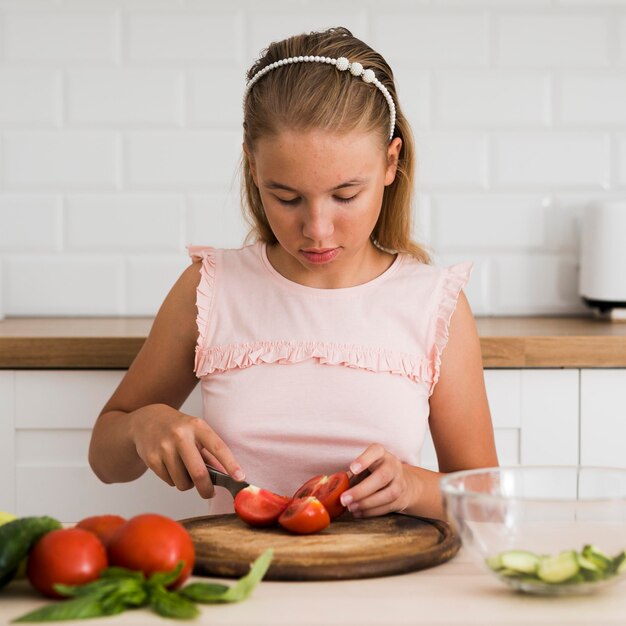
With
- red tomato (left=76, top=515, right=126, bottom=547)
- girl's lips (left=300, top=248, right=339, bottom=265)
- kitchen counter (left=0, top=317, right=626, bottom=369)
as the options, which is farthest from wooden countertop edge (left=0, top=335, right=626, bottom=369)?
red tomato (left=76, top=515, right=126, bottom=547)

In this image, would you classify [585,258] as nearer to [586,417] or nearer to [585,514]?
[586,417]

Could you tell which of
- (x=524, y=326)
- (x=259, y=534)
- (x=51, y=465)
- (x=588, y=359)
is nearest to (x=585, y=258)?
(x=524, y=326)

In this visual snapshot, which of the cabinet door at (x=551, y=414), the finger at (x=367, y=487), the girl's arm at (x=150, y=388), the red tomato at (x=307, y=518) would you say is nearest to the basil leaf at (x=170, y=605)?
the red tomato at (x=307, y=518)

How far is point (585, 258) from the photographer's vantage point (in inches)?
90.7

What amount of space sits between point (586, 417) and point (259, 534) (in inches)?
40.7

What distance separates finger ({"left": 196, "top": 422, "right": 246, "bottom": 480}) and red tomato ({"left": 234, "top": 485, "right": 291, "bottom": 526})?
0.10 metres

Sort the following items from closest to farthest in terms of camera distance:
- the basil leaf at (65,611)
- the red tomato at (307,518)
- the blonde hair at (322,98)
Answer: the basil leaf at (65,611)
the red tomato at (307,518)
the blonde hair at (322,98)

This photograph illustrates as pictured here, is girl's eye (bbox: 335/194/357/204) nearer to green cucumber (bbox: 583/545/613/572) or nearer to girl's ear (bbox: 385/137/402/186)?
girl's ear (bbox: 385/137/402/186)

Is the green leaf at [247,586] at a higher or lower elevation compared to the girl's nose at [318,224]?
lower

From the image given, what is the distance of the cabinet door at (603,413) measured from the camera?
189 centimetres

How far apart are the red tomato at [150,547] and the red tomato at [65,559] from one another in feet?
0.05

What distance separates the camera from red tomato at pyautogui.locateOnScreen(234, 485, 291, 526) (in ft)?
3.46

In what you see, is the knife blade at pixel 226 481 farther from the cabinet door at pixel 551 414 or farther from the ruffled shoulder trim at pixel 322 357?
the cabinet door at pixel 551 414

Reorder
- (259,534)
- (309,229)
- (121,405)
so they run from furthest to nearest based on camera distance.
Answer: (121,405)
(309,229)
(259,534)
